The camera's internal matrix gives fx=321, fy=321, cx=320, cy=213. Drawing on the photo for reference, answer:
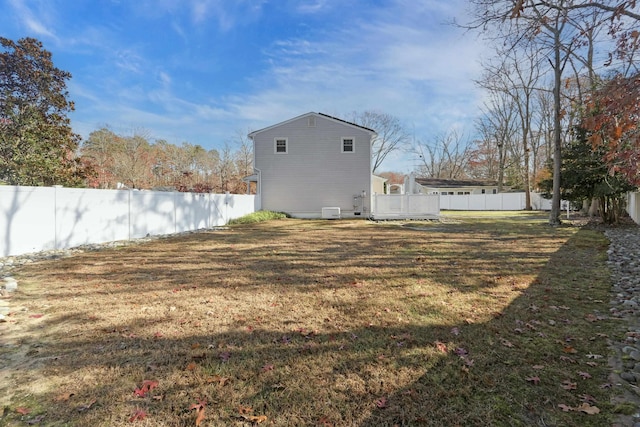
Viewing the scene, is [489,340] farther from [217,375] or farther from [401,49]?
[401,49]

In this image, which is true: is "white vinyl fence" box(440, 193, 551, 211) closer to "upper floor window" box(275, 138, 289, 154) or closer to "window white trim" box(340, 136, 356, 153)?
"window white trim" box(340, 136, 356, 153)

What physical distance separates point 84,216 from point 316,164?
1199 centimetres

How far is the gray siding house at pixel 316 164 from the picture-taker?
59.5ft

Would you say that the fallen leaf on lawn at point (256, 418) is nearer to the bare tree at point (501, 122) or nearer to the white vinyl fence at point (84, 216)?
the white vinyl fence at point (84, 216)

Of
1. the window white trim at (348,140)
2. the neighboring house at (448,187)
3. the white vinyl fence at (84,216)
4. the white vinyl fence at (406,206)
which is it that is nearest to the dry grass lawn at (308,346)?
the white vinyl fence at (84,216)

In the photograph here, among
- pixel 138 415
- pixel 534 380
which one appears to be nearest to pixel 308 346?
pixel 138 415

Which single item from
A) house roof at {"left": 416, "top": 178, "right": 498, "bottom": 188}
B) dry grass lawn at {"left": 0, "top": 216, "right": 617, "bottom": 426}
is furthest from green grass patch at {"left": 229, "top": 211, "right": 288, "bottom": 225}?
Result: house roof at {"left": 416, "top": 178, "right": 498, "bottom": 188}

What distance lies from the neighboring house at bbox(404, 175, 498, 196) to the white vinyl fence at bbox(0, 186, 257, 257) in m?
28.0

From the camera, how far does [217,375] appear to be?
230 cm

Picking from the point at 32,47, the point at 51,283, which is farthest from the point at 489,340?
the point at 32,47

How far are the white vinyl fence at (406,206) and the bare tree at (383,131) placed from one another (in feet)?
74.7

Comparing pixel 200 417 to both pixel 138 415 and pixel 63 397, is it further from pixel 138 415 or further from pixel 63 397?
pixel 63 397

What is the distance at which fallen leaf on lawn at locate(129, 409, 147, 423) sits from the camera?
1.82 m

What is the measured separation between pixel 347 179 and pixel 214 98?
15.8m
